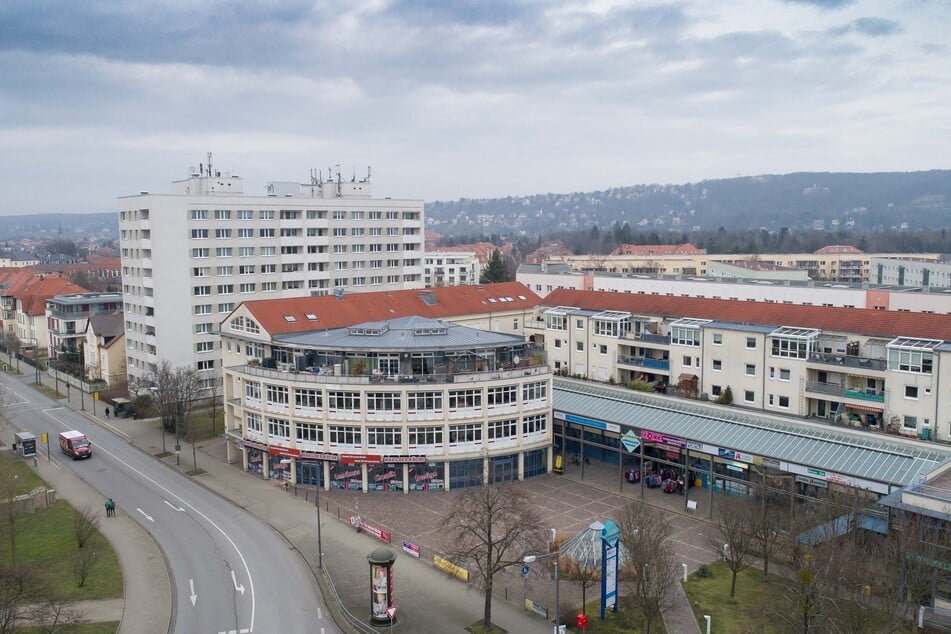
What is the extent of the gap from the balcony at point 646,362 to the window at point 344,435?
24.6 metres

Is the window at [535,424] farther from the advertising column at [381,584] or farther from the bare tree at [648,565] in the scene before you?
the advertising column at [381,584]

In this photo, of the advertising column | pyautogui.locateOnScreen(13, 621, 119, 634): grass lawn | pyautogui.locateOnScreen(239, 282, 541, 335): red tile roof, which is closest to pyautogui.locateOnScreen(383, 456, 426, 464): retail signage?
pyautogui.locateOnScreen(239, 282, 541, 335): red tile roof

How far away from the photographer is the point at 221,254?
7619 centimetres

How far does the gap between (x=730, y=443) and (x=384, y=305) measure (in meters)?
31.8

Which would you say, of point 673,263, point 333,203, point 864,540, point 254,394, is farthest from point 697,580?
point 673,263

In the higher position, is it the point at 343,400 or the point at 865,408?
the point at 343,400

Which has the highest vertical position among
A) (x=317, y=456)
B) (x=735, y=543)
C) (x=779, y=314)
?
(x=779, y=314)

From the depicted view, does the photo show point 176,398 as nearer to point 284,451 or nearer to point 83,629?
point 284,451

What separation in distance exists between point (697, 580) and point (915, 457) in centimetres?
1301

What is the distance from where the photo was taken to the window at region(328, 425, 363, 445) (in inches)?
1843

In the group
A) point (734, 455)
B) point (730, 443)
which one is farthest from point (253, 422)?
point (734, 455)

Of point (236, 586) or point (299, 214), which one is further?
point (299, 214)

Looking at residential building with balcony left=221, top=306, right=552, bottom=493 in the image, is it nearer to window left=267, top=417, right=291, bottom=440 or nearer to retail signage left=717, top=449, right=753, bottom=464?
window left=267, top=417, right=291, bottom=440

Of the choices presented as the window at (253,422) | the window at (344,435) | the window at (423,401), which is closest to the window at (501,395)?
the window at (423,401)
